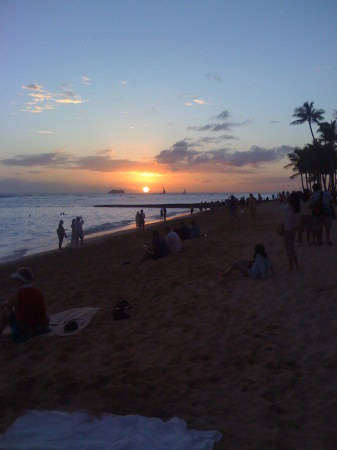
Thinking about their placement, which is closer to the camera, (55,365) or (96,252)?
(55,365)

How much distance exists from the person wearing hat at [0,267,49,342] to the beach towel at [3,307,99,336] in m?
0.23

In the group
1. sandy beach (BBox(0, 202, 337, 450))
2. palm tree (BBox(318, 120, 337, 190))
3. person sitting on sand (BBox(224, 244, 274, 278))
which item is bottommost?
sandy beach (BBox(0, 202, 337, 450))

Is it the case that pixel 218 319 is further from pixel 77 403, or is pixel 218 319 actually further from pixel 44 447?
pixel 44 447

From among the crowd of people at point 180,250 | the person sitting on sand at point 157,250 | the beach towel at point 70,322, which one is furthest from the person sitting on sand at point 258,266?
the person sitting on sand at point 157,250

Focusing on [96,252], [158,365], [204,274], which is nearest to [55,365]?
[158,365]

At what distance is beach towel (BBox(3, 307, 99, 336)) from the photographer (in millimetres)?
6051

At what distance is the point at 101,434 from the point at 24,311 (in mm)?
3007

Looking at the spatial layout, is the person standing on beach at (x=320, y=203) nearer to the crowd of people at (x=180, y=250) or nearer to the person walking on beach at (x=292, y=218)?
the crowd of people at (x=180, y=250)

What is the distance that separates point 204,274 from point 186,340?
4449 millimetres

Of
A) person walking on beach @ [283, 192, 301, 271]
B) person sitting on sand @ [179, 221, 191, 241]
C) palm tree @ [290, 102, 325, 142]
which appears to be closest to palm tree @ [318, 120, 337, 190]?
palm tree @ [290, 102, 325, 142]

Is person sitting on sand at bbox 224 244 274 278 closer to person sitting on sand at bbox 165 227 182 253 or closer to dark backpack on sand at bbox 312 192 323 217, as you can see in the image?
dark backpack on sand at bbox 312 192 323 217

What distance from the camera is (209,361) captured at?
15.3 ft

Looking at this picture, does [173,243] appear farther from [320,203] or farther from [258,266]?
[258,266]

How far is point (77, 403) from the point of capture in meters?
3.90
